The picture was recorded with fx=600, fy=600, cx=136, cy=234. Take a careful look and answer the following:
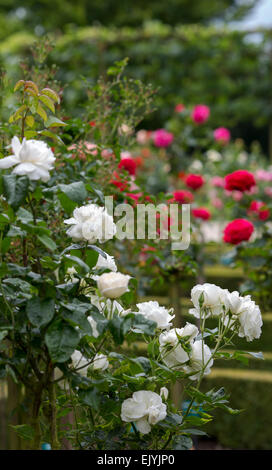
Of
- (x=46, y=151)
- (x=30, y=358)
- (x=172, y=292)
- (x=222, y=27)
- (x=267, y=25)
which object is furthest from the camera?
(x=222, y=27)

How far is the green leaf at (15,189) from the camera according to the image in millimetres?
940

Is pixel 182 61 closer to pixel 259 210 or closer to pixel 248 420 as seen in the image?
pixel 259 210

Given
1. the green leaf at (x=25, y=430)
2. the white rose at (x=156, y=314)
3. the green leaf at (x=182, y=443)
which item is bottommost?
the green leaf at (x=182, y=443)

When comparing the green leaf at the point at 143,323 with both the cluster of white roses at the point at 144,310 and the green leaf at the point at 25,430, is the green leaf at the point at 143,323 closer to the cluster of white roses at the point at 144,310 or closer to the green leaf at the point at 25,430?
the cluster of white roses at the point at 144,310

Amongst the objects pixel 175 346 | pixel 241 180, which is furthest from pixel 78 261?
pixel 241 180

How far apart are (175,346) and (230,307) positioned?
129 millimetres

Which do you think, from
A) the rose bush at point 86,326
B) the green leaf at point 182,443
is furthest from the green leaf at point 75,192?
the green leaf at point 182,443

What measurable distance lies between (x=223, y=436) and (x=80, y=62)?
16.6 ft

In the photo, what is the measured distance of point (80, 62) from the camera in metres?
7.11

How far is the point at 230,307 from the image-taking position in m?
1.15

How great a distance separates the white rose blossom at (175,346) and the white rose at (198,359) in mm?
13

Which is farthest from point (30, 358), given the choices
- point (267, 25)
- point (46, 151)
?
point (267, 25)

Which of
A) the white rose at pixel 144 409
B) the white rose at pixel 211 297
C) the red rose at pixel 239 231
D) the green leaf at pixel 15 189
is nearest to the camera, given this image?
the green leaf at pixel 15 189
